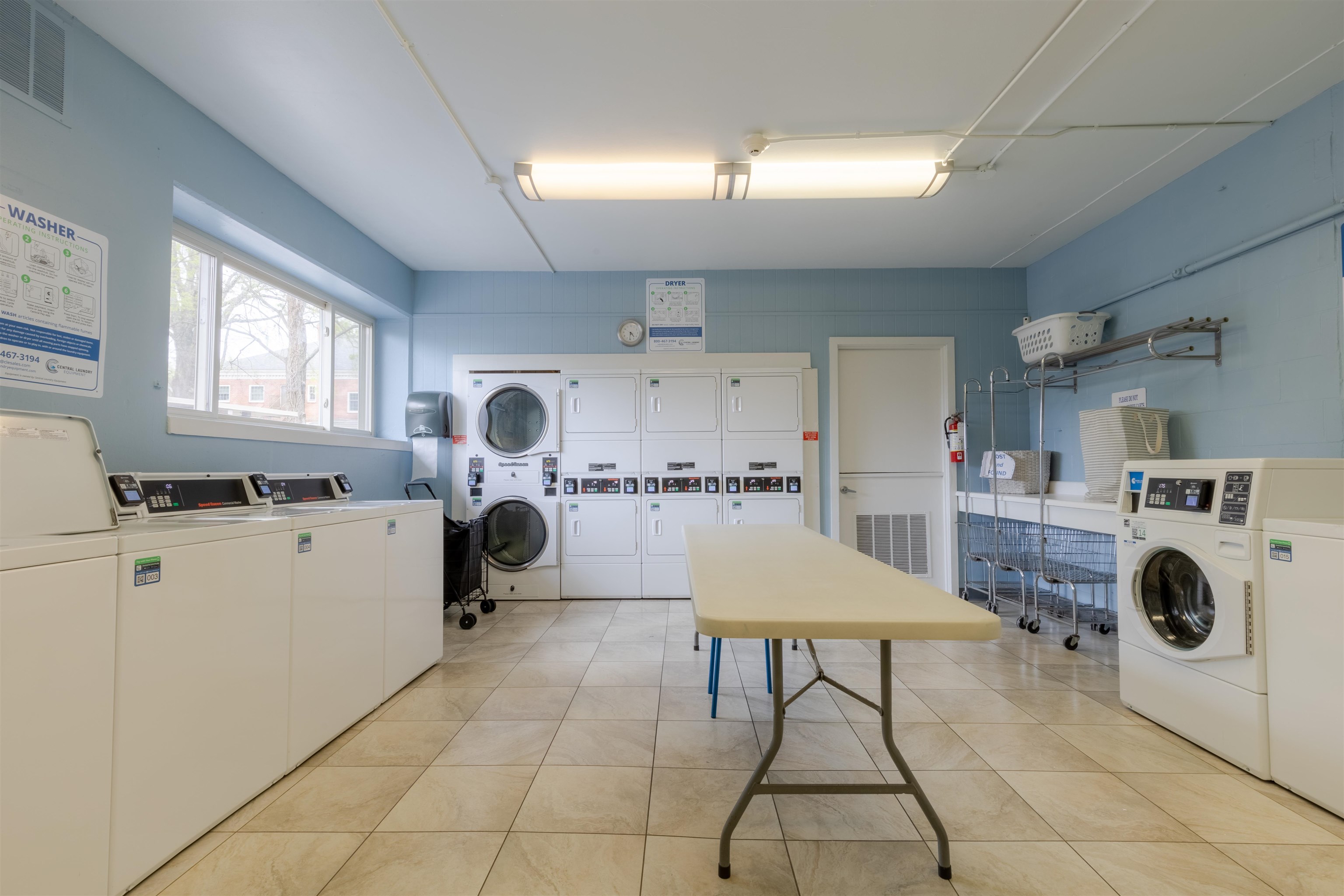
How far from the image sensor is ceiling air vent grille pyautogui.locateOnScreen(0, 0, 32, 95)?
171 cm

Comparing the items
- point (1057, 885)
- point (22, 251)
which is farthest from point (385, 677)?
point (1057, 885)

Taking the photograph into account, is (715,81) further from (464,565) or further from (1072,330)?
(464,565)

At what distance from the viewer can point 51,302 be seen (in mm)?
1822

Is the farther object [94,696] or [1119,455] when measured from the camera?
[1119,455]

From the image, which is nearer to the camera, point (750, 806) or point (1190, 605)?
point (750, 806)

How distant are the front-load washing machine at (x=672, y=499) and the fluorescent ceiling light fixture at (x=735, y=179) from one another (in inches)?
77.1

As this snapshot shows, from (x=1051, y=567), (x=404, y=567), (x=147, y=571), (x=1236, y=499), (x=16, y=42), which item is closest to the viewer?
(x=147, y=571)

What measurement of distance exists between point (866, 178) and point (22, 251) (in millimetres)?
3468

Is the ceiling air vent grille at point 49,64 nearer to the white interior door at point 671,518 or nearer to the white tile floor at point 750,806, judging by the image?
the white tile floor at point 750,806

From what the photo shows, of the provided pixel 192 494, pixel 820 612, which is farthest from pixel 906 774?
pixel 192 494

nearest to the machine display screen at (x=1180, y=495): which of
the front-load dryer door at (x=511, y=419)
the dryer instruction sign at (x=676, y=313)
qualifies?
the dryer instruction sign at (x=676, y=313)

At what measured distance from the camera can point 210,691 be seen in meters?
1.55

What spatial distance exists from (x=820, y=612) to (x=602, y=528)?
332cm

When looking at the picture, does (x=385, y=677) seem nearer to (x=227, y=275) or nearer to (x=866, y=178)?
(x=227, y=275)
